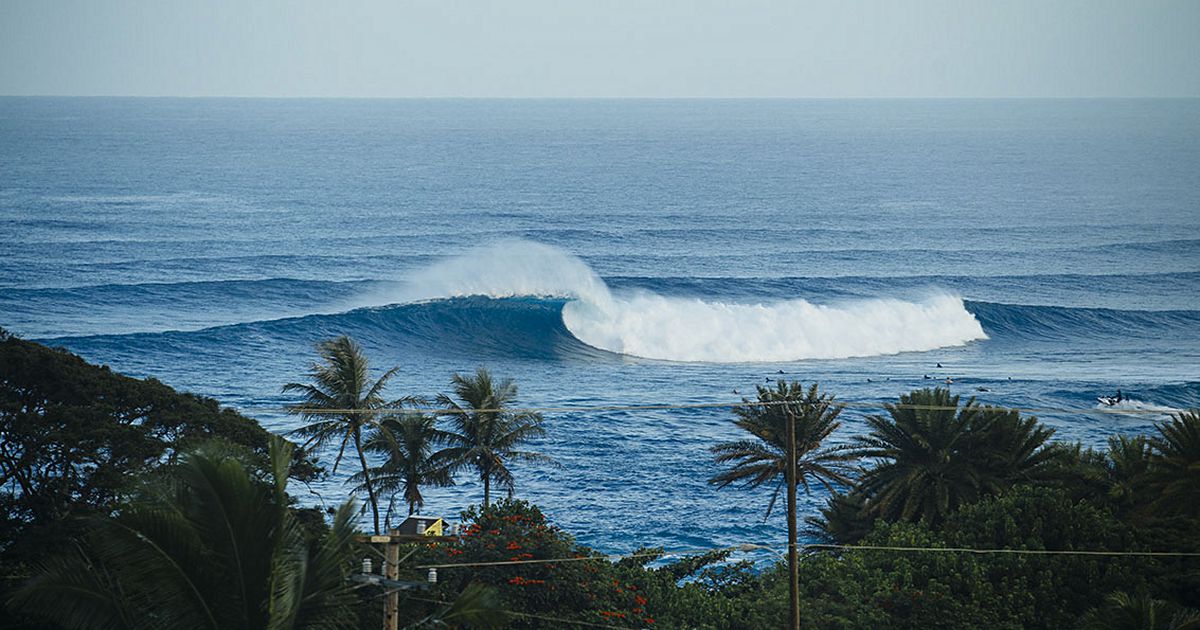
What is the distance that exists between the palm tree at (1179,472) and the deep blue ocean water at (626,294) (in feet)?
34.4

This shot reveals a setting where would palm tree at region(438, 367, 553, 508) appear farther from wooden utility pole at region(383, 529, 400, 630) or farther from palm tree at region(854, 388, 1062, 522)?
wooden utility pole at region(383, 529, 400, 630)

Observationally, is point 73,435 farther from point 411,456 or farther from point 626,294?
point 626,294

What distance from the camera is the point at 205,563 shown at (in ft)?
35.3

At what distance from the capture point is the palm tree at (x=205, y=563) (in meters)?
10.5

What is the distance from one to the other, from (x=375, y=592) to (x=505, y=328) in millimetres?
37426

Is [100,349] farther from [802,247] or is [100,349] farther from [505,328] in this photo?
[802,247]

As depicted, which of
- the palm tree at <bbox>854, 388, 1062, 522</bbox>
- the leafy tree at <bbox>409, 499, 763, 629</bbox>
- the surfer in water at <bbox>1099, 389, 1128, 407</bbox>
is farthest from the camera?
the surfer in water at <bbox>1099, 389, 1128, 407</bbox>

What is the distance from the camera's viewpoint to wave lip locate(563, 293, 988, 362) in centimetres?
5334

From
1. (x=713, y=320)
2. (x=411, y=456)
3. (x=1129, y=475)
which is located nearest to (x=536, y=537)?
(x=411, y=456)

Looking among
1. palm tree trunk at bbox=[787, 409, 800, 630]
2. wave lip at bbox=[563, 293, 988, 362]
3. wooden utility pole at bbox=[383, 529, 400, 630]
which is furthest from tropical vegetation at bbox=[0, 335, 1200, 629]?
wave lip at bbox=[563, 293, 988, 362]

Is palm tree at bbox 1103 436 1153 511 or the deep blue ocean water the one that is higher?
the deep blue ocean water

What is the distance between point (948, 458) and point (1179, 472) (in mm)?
4240

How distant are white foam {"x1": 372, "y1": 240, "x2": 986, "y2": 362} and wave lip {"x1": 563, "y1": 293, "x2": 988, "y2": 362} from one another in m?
0.05

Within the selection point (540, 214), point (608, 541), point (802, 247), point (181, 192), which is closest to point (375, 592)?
point (608, 541)
